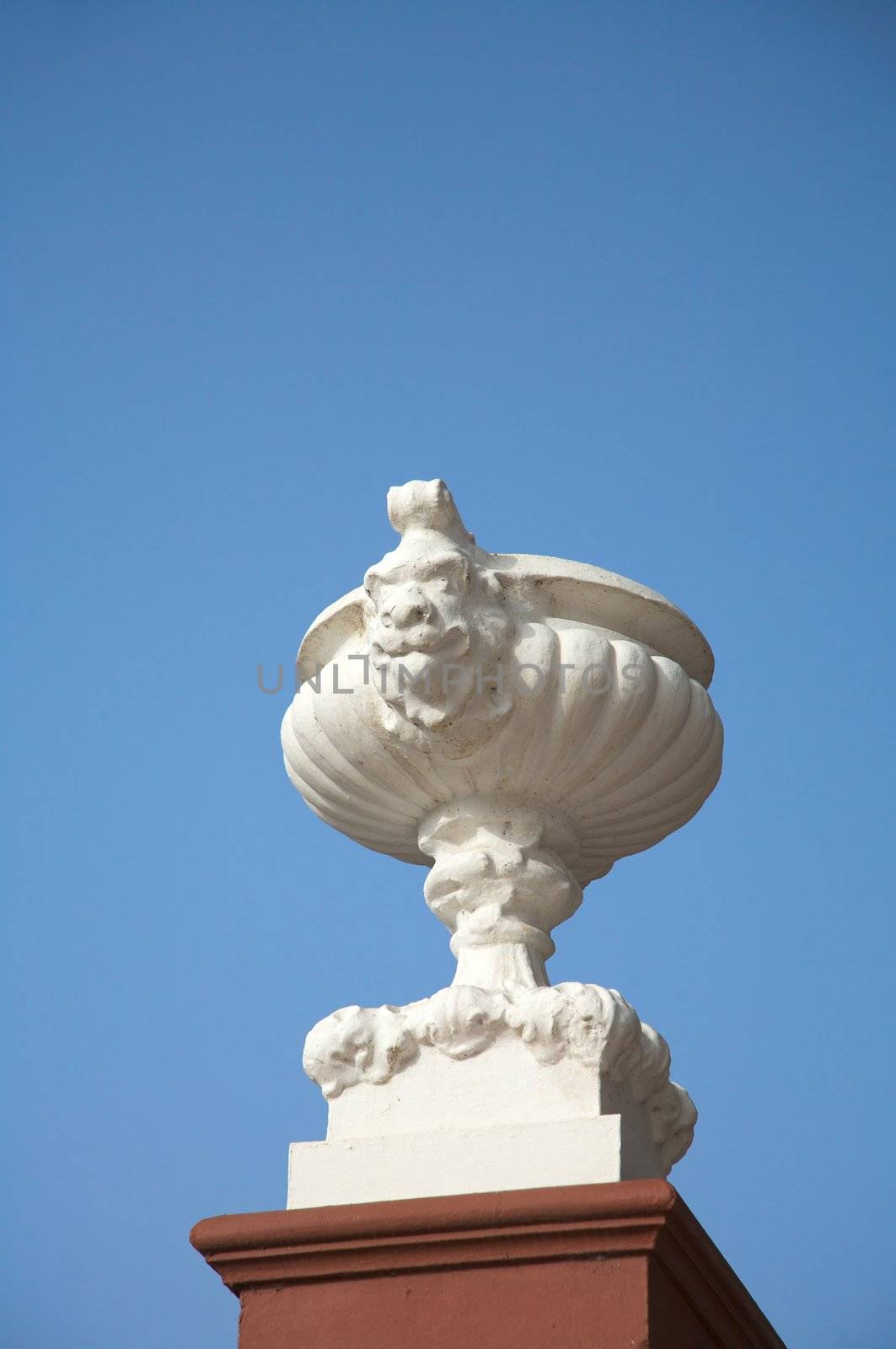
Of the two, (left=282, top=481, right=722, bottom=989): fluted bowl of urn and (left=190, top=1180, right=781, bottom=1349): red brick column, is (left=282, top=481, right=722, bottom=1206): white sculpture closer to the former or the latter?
(left=282, top=481, right=722, bottom=989): fluted bowl of urn

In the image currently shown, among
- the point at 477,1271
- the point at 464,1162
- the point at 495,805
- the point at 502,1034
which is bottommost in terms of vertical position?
the point at 477,1271

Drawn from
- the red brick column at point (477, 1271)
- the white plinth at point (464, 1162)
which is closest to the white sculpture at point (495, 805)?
the white plinth at point (464, 1162)

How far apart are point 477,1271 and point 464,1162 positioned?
20cm

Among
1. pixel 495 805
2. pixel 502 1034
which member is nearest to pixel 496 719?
pixel 495 805

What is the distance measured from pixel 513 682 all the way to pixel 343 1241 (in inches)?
41.6

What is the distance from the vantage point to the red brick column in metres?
2.99

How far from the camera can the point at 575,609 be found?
12.0 ft

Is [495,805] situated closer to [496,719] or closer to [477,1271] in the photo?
[496,719]

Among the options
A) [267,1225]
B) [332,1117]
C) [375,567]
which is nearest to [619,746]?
[375,567]

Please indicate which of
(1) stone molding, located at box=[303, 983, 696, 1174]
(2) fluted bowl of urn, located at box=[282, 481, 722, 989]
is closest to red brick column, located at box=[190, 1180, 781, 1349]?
(1) stone molding, located at box=[303, 983, 696, 1174]

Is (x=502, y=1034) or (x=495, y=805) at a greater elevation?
(x=495, y=805)

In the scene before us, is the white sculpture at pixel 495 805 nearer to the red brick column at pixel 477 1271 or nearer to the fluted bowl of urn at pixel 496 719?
the fluted bowl of urn at pixel 496 719

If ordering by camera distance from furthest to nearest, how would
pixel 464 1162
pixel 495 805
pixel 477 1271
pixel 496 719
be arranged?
pixel 495 805 < pixel 496 719 < pixel 464 1162 < pixel 477 1271

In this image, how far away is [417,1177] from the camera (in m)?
3.24
